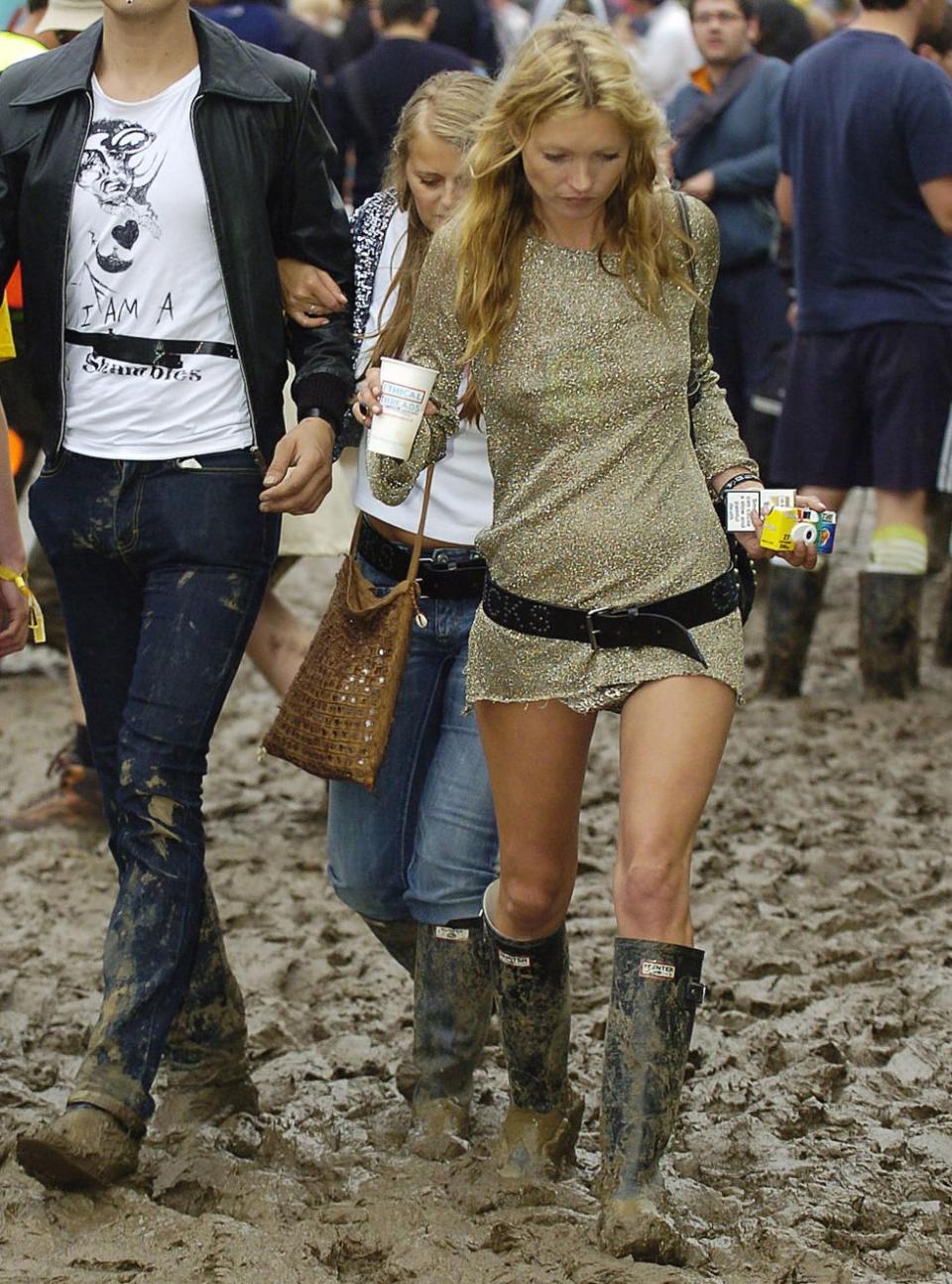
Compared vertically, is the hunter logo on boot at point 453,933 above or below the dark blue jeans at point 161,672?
below

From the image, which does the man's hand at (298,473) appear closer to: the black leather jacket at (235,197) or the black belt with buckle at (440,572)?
the black leather jacket at (235,197)

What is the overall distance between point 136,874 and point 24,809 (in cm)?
254

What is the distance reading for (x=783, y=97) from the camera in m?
7.03

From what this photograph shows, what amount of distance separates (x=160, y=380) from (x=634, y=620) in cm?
102

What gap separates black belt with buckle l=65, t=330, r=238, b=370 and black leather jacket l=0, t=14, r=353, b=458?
0.06 metres

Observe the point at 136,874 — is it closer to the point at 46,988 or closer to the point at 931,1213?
the point at 46,988

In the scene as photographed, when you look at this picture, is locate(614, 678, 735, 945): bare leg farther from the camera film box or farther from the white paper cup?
the white paper cup

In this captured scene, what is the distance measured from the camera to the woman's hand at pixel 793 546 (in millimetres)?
3168

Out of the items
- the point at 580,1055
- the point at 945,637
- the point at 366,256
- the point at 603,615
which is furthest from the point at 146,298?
the point at 945,637

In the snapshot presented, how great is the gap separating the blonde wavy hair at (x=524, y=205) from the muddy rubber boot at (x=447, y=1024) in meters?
1.18

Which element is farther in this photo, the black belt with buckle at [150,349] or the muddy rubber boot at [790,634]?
the muddy rubber boot at [790,634]

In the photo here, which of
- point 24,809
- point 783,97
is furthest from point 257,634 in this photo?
point 783,97

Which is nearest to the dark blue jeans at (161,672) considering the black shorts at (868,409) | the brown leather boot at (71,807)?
the brown leather boot at (71,807)

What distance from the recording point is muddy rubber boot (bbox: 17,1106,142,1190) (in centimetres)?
335
